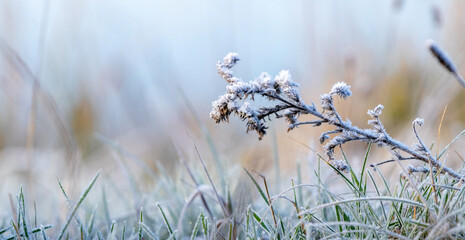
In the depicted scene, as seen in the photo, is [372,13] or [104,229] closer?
[104,229]

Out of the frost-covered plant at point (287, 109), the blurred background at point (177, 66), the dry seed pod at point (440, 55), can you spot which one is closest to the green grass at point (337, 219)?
the frost-covered plant at point (287, 109)

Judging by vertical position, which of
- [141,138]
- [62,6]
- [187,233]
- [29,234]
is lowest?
[187,233]

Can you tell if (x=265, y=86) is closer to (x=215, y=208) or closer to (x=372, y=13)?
(x=215, y=208)

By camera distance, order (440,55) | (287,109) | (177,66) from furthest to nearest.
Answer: (177,66), (287,109), (440,55)

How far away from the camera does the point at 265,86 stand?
0.83 metres

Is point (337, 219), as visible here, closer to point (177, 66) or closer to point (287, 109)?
point (287, 109)

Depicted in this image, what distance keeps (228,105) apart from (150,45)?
11.4 ft

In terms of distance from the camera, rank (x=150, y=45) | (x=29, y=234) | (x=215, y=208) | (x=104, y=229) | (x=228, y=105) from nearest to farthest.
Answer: (x=228, y=105)
(x=29, y=234)
(x=104, y=229)
(x=215, y=208)
(x=150, y=45)

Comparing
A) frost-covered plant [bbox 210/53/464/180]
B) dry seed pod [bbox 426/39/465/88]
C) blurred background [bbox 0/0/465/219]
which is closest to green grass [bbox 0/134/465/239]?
frost-covered plant [bbox 210/53/464/180]

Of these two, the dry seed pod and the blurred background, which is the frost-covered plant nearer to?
the dry seed pod

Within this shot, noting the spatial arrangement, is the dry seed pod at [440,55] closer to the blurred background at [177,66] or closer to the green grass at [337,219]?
the green grass at [337,219]

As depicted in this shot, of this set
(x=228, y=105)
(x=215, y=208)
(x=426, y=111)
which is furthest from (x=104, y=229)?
(x=426, y=111)

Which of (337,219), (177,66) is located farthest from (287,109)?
(177,66)

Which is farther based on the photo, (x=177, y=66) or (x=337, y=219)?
(x=177, y=66)
